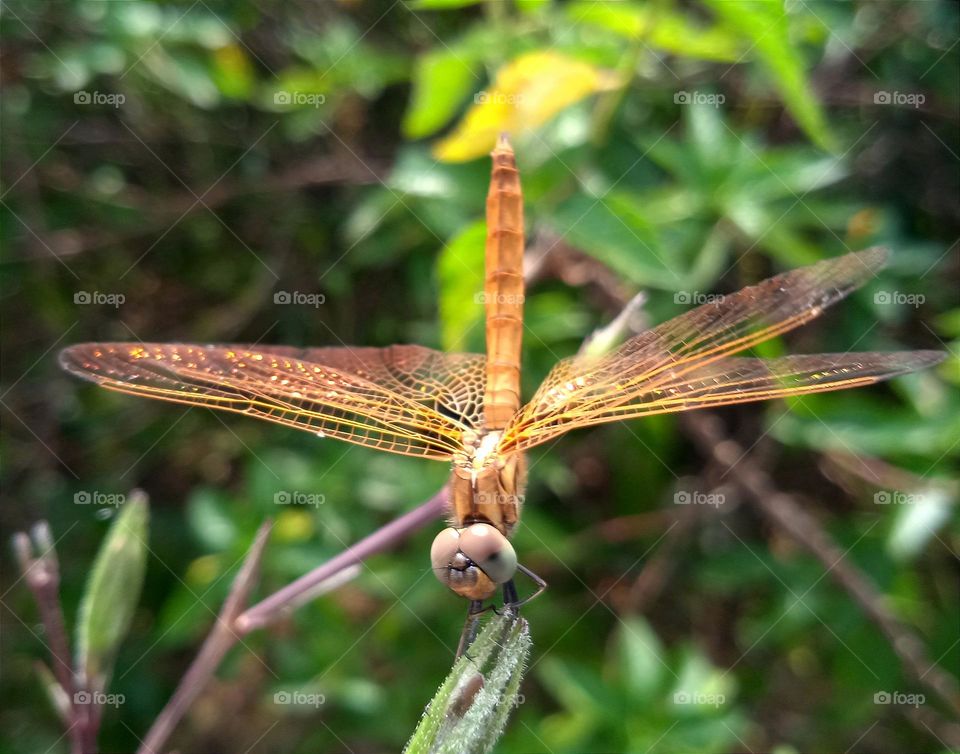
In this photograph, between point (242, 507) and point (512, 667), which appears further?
point (242, 507)

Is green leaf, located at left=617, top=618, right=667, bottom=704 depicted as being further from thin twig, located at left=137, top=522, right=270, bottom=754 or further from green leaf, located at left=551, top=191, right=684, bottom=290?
thin twig, located at left=137, top=522, right=270, bottom=754

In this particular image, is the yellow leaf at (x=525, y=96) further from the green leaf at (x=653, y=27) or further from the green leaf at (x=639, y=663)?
the green leaf at (x=639, y=663)

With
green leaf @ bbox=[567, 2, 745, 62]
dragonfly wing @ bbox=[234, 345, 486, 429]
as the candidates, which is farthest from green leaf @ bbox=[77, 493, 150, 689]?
green leaf @ bbox=[567, 2, 745, 62]

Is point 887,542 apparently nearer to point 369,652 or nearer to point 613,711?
point 613,711

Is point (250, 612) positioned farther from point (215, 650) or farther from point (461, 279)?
point (461, 279)

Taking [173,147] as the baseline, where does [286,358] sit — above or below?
below

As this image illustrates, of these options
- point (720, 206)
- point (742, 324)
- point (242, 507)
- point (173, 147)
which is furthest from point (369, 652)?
point (173, 147)
